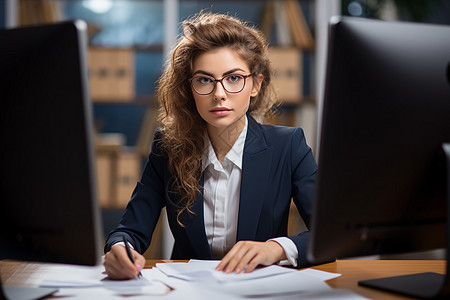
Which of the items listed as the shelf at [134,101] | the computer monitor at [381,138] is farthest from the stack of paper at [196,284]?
the shelf at [134,101]

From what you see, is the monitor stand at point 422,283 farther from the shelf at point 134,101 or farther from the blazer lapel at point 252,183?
the shelf at point 134,101

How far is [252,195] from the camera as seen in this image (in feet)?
4.37

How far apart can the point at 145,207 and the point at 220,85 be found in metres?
0.42

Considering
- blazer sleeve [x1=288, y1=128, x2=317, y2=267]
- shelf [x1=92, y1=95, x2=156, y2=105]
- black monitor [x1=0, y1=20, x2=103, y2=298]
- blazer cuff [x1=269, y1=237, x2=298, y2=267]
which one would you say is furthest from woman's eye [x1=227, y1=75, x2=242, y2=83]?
shelf [x1=92, y1=95, x2=156, y2=105]

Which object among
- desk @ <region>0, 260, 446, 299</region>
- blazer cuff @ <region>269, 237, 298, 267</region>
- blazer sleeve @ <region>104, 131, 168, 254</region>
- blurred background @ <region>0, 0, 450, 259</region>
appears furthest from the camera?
blurred background @ <region>0, 0, 450, 259</region>

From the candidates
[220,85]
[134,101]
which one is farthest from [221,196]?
[134,101]

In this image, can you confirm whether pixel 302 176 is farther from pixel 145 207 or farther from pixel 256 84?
pixel 145 207

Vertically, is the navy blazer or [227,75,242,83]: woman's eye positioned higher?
[227,75,242,83]: woman's eye

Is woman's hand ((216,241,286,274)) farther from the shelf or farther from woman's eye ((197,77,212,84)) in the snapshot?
the shelf

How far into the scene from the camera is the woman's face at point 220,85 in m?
1.27

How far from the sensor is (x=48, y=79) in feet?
2.43

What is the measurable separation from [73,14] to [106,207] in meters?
1.46

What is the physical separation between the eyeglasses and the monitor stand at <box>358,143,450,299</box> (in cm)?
64

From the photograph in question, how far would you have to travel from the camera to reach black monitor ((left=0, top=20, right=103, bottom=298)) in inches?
28.6
